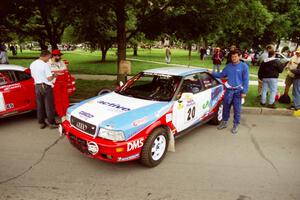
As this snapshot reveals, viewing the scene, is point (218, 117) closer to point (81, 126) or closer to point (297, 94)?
point (297, 94)

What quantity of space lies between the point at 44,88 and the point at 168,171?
3.26m

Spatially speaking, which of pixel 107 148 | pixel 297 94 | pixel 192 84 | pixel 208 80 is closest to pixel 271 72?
pixel 297 94

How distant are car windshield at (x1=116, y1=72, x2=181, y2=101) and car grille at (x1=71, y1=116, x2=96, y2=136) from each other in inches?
47.2

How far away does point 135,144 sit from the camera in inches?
160

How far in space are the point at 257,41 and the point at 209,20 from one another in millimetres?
23247

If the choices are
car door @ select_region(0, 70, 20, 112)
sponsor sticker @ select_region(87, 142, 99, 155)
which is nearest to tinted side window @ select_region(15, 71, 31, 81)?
car door @ select_region(0, 70, 20, 112)

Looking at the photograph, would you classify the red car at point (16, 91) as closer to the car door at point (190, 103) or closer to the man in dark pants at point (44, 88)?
the man in dark pants at point (44, 88)

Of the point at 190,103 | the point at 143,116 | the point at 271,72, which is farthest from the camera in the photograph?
the point at 271,72

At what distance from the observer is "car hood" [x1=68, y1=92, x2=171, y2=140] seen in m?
4.05

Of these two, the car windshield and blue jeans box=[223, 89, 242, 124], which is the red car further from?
blue jeans box=[223, 89, 242, 124]

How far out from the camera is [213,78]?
629 cm

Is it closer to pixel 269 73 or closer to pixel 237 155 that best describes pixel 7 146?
pixel 237 155

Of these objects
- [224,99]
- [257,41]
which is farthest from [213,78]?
[257,41]

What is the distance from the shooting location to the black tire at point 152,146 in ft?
13.8
